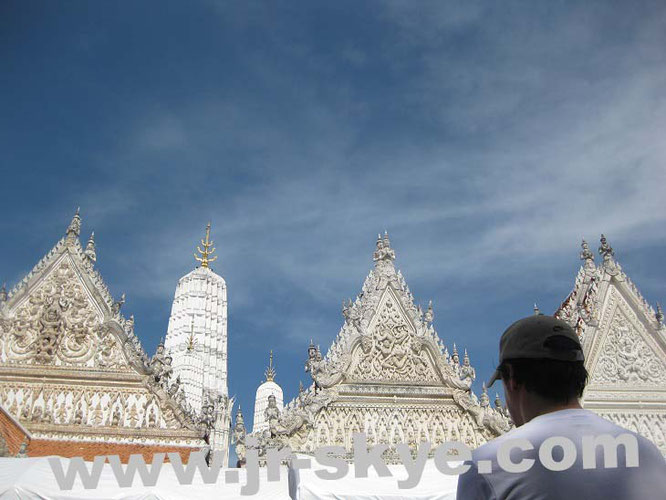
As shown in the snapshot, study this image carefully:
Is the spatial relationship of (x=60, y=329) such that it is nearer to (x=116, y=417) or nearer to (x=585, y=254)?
(x=116, y=417)

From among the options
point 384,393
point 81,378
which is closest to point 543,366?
point 384,393

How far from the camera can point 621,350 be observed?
15562 mm

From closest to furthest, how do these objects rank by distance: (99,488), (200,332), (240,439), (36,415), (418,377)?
1. (99,488)
2. (36,415)
3. (240,439)
4. (418,377)
5. (200,332)

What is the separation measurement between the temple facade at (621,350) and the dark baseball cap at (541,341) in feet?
46.0

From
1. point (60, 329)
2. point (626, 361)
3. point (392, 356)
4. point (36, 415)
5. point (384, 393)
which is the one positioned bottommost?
point (36, 415)

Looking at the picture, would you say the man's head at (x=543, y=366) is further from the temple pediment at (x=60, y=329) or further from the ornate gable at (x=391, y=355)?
the temple pediment at (x=60, y=329)

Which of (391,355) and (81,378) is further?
(391,355)

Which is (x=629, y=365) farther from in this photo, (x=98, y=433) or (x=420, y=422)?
(x=98, y=433)

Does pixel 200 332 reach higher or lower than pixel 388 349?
higher

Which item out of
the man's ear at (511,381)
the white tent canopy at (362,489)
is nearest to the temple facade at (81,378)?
the white tent canopy at (362,489)

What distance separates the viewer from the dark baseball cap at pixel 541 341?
1966 millimetres

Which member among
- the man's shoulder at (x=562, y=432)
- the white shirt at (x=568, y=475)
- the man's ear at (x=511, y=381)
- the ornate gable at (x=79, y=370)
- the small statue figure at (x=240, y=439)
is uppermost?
the ornate gable at (x=79, y=370)

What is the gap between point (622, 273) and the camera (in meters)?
16.5

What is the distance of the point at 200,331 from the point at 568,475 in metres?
38.4
